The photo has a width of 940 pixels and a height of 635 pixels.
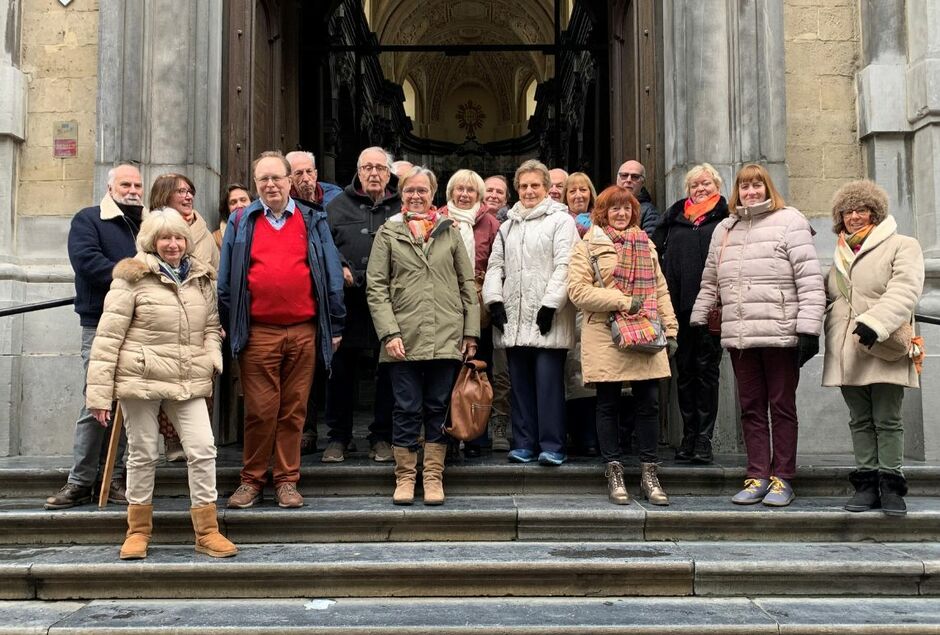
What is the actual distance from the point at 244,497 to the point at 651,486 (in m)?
2.19

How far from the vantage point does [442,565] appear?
3963 millimetres

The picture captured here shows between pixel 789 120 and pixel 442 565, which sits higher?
pixel 789 120

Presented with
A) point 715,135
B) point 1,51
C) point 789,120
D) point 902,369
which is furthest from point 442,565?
point 1,51

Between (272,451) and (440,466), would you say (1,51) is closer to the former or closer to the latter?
(272,451)

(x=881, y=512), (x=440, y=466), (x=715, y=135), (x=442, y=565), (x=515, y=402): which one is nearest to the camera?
(x=442, y=565)

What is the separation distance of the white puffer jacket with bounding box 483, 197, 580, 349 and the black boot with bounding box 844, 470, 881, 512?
1724 millimetres

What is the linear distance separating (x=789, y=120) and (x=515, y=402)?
3.24m

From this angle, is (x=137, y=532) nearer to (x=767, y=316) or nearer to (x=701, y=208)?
(x=767, y=316)

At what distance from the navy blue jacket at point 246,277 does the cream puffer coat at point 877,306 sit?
2.72 meters

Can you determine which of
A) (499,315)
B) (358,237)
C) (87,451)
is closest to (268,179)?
(358,237)

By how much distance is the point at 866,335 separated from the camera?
4395 mm

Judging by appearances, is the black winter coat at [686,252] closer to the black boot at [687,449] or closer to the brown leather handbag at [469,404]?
the black boot at [687,449]

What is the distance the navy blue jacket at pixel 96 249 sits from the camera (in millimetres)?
4812

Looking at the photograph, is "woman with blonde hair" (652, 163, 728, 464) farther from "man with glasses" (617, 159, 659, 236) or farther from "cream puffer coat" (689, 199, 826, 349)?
"cream puffer coat" (689, 199, 826, 349)
